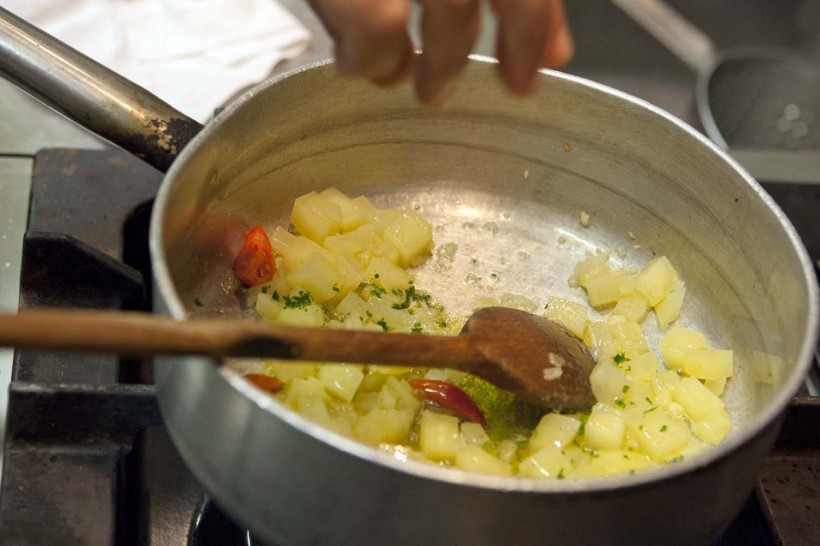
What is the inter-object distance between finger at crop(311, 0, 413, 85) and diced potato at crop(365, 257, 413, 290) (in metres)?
0.56

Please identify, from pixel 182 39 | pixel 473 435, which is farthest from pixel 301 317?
pixel 182 39

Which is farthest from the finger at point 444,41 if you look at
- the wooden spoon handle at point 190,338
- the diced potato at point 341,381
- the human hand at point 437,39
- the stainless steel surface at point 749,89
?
the stainless steel surface at point 749,89

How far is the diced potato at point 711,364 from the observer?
111 cm

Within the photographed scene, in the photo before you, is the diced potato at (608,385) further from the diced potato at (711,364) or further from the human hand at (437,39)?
the human hand at (437,39)

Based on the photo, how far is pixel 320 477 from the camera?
692mm

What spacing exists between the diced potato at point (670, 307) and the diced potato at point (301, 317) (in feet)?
1.71

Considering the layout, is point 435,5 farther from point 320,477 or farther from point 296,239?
point 296,239

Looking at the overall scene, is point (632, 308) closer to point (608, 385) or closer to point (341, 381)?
point (608, 385)

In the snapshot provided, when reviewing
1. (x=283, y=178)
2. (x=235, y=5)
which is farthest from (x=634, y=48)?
(x=283, y=178)

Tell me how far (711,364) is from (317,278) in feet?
1.83

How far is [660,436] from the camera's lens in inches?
39.4

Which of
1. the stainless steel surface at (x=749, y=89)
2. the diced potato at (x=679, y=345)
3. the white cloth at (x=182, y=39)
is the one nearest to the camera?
the diced potato at (x=679, y=345)

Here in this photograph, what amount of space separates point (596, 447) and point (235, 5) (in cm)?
123

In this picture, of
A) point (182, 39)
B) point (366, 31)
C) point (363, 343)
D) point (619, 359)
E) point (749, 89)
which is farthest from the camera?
point (749, 89)
